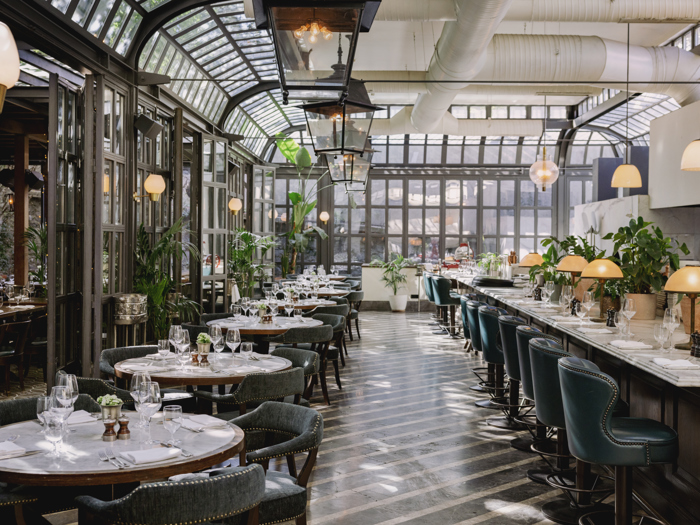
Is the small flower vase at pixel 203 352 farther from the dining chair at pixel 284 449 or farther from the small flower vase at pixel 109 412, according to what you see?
the small flower vase at pixel 109 412

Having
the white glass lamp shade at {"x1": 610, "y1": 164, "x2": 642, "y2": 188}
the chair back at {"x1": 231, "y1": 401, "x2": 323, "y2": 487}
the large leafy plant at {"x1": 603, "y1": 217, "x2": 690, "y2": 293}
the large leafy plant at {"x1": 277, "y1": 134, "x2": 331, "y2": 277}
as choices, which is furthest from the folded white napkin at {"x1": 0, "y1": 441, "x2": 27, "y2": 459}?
the large leafy plant at {"x1": 277, "y1": 134, "x2": 331, "y2": 277}

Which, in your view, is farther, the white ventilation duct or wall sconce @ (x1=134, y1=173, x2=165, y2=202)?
the white ventilation duct

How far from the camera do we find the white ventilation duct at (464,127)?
48.7 ft

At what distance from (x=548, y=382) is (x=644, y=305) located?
5.98 ft

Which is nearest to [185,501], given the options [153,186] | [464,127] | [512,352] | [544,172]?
[512,352]

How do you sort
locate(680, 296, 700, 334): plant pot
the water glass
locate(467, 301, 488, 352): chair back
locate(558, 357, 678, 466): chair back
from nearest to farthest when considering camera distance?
locate(558, 357, 678, 466): chair back < locate(680, 296, 700, 334): plant pot < the water glass < locate(467, 301, 488, 352): chair back

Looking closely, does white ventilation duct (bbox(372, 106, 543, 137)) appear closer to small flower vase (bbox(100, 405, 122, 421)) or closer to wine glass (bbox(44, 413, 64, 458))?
small flower vase (bbox(100, 405, 122, 421))

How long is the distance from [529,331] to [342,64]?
2.11m

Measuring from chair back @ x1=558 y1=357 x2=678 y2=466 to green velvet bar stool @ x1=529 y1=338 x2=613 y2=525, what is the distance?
465 mm

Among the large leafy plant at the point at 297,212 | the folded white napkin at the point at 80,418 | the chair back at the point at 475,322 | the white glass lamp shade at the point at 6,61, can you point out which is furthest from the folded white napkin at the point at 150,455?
the large leafy plant at the point at 297,212

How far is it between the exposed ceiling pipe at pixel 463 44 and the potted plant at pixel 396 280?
19.3 ft

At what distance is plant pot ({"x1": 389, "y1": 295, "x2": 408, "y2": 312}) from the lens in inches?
608

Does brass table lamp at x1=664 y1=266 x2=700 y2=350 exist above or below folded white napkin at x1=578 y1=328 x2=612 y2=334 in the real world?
above

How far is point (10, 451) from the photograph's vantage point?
2.45m
